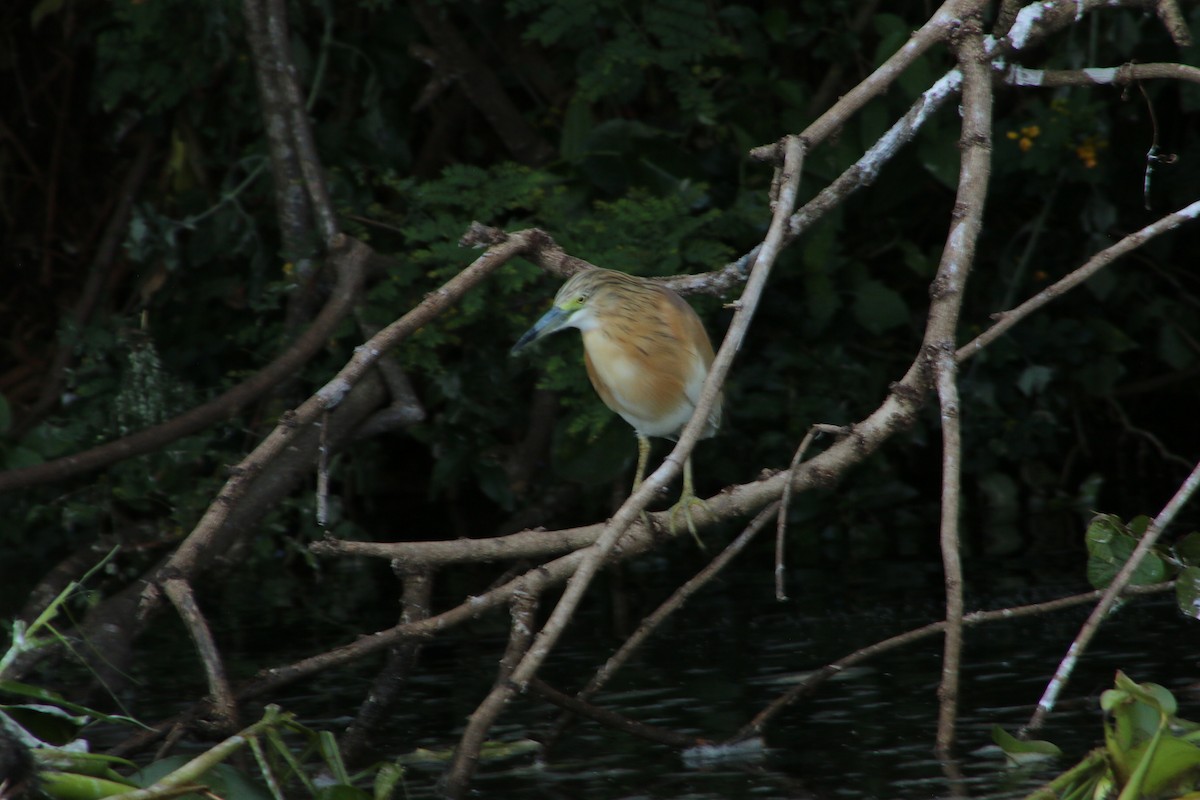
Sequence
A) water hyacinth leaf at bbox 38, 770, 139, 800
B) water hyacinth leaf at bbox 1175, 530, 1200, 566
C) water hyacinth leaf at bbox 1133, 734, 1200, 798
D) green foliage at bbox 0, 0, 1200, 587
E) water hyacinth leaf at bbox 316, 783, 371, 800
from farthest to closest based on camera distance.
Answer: green foliage at bbox 0, 0, 1200, 587
water hyacinth leaf at bbox 1175, 530, 1200, 566
water hyacinth leaf at bbox 316, 783, 371, 800
water hyacinth leaf at bbox 38, 770, 139, 800
water hyacinth leaf at bbox 1133, 734, 1200, 798

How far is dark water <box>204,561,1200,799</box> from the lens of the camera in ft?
11.3

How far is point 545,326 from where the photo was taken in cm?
402

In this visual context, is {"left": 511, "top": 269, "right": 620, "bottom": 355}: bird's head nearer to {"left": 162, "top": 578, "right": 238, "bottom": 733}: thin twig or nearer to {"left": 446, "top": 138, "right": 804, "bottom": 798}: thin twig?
{"left": 446, "top": 138, "right": 804, "bottom": 798}: thin twig

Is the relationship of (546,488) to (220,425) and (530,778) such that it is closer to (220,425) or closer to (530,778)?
(220,425)

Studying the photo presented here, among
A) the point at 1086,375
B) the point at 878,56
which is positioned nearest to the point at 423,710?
the point at 878,56

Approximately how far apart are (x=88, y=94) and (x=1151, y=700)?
644 centimetres

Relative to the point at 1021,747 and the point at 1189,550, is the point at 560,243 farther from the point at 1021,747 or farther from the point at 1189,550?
the point at 1021,747

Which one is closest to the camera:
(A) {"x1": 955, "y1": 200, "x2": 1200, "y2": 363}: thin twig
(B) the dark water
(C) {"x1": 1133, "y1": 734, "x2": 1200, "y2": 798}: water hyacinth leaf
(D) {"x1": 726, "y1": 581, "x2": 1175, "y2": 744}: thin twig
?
(C) {"x1": 1133, "y1": 734, "x2": 1200, "y2": 798}: water hyacinth leaf

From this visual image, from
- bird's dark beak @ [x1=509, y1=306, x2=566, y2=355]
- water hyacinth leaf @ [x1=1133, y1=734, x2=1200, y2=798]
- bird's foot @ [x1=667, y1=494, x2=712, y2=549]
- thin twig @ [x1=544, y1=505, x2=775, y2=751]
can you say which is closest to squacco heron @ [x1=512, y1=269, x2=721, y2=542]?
bird's dark beak @ [x1=509, y1=306, x2=566, y2=355]

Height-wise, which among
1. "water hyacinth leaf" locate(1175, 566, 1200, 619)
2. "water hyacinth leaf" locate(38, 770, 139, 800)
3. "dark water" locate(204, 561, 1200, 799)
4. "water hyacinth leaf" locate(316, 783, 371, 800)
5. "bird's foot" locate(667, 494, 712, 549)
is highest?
"bird's foot" locate(667, 494, 712, 549)

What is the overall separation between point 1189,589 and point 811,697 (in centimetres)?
110

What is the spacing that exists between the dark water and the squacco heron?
700 mm

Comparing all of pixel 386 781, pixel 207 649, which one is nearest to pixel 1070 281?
pixel 386 781

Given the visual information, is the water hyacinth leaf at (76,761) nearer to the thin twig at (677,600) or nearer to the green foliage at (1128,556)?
the thin twig at (677,600)
